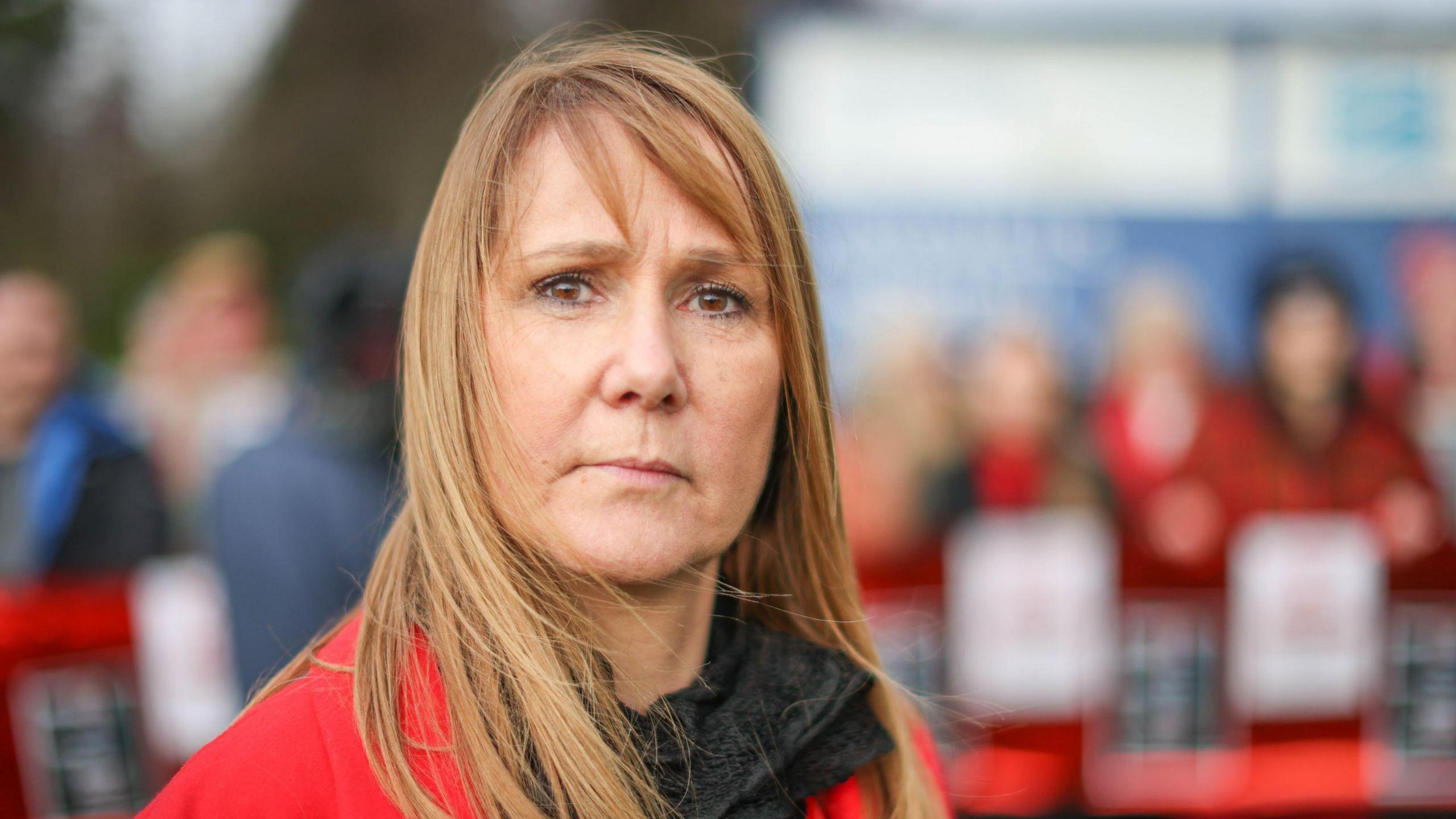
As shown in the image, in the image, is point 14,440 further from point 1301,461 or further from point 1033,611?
point 1301,461

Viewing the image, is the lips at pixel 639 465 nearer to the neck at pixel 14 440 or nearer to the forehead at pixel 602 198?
the forehead at pixel 602 198

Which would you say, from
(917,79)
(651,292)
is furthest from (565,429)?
(917,79)

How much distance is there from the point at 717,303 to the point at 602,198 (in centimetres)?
20

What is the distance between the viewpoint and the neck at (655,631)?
54.1 inches

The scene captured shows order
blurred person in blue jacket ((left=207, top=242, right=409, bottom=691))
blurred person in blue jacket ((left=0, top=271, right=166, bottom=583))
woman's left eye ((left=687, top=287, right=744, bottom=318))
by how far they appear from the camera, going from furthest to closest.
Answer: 1. blurred person in blue jacket ((left=0, top=271, right=166, bottom=583))
2. blurred person in blue jacket ((left=207, top=242, right=409, bottom=691))
3. woman's left eye ((left=687, top=287, right=744, bottom=318))

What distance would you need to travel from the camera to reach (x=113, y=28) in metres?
8.75

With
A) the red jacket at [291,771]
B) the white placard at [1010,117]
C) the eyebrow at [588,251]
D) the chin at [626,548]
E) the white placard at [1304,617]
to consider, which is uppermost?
the white placard at [1010,117]

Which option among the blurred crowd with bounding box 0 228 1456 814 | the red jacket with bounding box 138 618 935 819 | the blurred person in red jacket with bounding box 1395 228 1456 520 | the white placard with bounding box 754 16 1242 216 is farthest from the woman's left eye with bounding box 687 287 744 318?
the blurred person in red jacket with bounding box 1395 228 1456 520

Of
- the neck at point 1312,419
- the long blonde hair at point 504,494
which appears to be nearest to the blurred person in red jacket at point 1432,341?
the neck at point 1312,419

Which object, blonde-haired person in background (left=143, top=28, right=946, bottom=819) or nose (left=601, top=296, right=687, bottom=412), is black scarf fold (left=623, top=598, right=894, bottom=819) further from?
nose (left=601, top=296, right=687, bottom=412)

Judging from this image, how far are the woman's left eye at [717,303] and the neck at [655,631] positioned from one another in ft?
1.05

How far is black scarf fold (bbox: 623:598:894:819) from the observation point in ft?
4.37

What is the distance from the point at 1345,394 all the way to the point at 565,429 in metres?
4.65

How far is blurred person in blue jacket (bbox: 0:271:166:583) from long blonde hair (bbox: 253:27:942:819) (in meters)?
3.16
